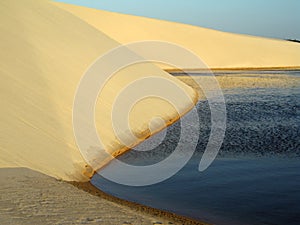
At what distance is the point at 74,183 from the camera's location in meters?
6.77

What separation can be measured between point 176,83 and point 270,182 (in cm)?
1385

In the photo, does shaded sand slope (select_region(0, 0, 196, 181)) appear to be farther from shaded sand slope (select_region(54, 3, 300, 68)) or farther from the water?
shaded sand slope (select_region(54, 3, 300, 68))

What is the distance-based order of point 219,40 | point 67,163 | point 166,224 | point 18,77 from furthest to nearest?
point 219,40 < point 18,77 < point 67,163 < point 166,224

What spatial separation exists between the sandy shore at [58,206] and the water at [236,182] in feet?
1.66

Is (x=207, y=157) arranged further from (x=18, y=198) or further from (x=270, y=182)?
(x=18, y=198)

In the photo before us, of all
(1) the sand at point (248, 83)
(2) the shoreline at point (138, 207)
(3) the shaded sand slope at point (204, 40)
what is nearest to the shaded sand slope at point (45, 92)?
(2) the shoreline at point (138, 207)

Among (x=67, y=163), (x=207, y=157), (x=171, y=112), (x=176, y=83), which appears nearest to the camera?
(x=67, y=163)

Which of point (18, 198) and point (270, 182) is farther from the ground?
point (270, 182)

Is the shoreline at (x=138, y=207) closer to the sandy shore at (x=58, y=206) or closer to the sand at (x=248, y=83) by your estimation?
the sandy shore at (x=58, y=206)

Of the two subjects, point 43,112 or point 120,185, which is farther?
point 43,112

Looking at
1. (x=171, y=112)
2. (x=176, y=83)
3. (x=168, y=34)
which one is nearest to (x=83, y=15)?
(x=168, y=34)

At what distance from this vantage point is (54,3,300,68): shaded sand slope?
2179 inches

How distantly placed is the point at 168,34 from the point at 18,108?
5351 cm

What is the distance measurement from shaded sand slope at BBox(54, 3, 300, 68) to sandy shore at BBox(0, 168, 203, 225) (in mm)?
47898
